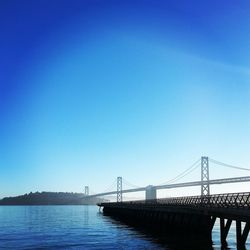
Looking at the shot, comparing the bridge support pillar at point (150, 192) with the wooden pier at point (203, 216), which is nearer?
the wooden pier at point (203, 216)

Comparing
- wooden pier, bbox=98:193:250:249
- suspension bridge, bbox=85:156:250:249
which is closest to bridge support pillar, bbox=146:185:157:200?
suspension bridge, bbox=85:156:250:249

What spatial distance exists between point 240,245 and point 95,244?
652 inches

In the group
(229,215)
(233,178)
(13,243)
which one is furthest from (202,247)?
(233,178)

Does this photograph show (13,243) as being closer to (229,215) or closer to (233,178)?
(229,215)

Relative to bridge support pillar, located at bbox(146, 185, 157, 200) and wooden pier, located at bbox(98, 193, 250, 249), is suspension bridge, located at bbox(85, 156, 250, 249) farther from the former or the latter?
bridge support pillar, located at bbox(146, 185, 157, 200)

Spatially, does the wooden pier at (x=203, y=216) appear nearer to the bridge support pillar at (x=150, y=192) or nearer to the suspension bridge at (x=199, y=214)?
the suspension bridge at (x=199, y=214)

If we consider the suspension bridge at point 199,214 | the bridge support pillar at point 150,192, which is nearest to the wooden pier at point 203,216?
the suspension bridge at point 199,214

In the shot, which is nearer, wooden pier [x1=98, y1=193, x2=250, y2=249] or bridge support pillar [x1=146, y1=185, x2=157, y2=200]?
wooden pier [x1=98, y1=193, x2=250, y2=249]

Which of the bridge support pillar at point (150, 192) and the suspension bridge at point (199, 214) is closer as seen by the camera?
the suspension bridge at point (199, 214)

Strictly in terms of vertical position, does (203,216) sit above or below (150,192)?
below

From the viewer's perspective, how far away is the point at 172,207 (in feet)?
175

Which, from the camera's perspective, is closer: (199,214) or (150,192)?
(199,214)

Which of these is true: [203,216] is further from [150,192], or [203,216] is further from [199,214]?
[150,192]

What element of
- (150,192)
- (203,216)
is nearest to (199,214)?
(203,216)
